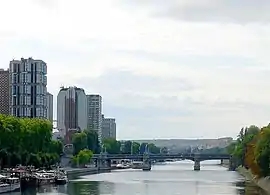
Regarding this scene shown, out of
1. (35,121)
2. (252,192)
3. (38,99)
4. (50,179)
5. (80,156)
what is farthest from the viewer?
(38,99)

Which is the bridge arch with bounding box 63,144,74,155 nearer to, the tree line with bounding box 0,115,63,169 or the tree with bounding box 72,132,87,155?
the tree with bounding box 72,132,87,155

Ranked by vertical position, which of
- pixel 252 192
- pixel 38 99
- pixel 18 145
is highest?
pixel 38 99

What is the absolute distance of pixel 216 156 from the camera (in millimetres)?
166500

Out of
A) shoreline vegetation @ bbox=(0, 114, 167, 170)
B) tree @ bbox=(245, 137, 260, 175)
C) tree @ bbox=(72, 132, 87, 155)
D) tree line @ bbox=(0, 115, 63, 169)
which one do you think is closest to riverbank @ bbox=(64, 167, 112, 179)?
shoreline vegetation @ bbox=(0, 114, 167, 170)

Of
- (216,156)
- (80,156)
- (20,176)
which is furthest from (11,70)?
(20,176)

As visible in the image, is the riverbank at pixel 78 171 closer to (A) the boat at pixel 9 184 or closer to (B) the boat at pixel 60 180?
(B) the boat at pixel 60 180

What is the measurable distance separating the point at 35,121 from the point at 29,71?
61148 millimetres

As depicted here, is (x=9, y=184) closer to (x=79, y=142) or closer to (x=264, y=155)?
(x=264, y=155)

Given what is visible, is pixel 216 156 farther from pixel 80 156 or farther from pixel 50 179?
pixel 50 179

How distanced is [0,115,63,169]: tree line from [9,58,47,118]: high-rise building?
4685 centimetres

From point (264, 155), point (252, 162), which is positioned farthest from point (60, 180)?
point (264, 155)

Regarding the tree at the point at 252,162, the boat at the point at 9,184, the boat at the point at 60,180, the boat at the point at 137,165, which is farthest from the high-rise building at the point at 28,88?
the boat at the point at 9,184

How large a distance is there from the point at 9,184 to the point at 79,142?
9077 centimetres

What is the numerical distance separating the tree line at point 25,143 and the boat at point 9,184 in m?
13.2
